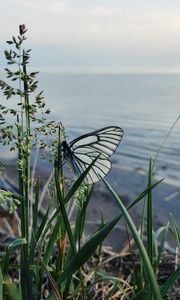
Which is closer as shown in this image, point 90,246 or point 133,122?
point 90,246

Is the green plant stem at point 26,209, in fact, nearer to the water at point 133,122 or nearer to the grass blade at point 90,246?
the grass blade at point 90,246

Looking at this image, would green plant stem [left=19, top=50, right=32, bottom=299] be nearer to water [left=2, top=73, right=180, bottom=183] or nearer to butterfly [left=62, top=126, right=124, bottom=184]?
butterfly [left=62, top=126, right=124, bottom=184]

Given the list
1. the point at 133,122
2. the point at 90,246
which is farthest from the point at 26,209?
the point at 133,122

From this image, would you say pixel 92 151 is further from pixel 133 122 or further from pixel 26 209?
pixel 133 122

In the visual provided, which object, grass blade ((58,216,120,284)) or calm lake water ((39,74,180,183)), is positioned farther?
calm lake water ((39,74,180,183))

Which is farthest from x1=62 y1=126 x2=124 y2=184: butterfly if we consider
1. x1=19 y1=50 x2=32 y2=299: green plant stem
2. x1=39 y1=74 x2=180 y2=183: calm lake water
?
x1=39 y1=74 x2=180 y2=183: calm lake water

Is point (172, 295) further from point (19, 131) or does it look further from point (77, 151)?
point (19, 131)

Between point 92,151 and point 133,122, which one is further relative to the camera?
point 133,122

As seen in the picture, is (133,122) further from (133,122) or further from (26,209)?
(26,209)

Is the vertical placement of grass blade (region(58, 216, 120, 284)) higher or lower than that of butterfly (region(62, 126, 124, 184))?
lower

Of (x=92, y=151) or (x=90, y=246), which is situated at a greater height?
(x=92, y=151)
